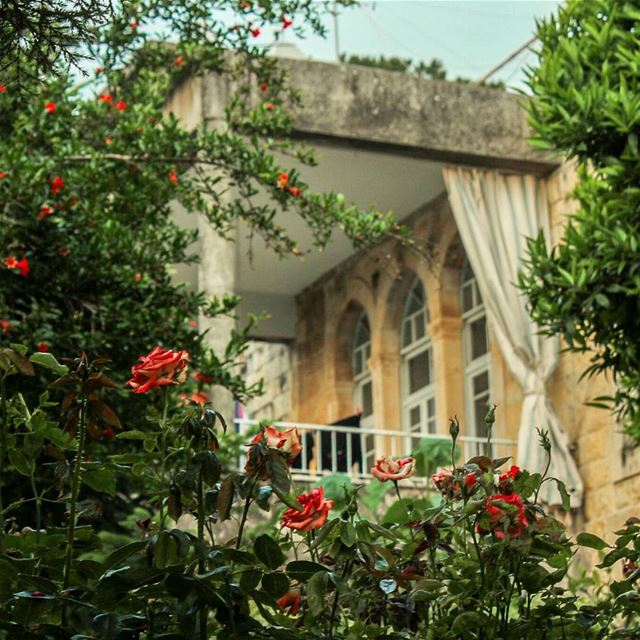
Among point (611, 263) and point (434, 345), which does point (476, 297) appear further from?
point (611, 263)

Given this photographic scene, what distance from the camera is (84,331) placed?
741cm

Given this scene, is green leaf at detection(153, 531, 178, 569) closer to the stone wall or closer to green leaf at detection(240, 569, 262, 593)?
green leaf at detection(240, 569, 262, 593)

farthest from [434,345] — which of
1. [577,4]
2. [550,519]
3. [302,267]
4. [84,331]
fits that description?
[550,519]

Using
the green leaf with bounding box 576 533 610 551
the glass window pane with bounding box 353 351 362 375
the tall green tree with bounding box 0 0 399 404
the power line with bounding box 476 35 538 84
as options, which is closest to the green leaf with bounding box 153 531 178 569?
the green leaf with bounding box 576 533 610 551

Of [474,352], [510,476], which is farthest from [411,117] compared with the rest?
[510,476]

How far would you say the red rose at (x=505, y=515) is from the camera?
2.54 meters

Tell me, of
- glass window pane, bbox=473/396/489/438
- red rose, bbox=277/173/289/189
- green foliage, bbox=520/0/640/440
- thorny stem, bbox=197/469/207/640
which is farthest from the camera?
glass window pane, bbox=473/396/489/438

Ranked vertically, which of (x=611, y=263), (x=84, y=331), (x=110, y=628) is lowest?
(x=110, y=628)

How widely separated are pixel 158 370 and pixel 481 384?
12.8 m

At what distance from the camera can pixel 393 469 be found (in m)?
2.84

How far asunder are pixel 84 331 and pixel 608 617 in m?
5.13

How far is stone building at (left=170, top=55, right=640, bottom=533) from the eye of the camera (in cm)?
1264

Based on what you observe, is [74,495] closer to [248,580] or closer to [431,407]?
[248,580]

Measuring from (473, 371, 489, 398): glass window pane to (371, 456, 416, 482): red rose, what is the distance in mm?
12241
